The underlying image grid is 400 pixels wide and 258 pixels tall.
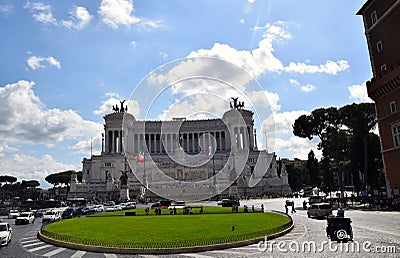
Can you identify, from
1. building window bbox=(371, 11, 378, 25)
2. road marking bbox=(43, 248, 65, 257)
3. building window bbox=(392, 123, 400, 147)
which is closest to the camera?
road marking bbox=(43, 248, 65, 257)

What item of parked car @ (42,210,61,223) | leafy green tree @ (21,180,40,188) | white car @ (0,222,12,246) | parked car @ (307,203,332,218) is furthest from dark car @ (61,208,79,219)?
leafy green tree @ (21,180,40,188)

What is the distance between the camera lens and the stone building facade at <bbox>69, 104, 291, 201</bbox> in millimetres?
77188

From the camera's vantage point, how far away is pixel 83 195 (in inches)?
3191

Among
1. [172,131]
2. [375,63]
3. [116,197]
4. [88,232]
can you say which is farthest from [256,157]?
[88,232]

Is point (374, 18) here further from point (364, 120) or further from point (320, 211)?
point (320, 211)

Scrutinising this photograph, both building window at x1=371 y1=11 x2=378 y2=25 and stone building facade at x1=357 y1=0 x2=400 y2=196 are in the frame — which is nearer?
stone building facade at x1=357 y1=0 x2=400 y2=196

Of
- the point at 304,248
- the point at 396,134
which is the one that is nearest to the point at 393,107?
the point at 396,134

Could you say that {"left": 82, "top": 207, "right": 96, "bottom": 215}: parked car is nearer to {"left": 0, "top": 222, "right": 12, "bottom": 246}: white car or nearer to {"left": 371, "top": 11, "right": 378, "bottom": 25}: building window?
{"left": 0, "top": 222, "right": 12, "bottom": 246}: white car

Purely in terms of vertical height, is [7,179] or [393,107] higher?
[393,107]

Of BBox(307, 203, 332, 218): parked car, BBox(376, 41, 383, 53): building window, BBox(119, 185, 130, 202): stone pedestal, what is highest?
BBox(376, 41, 383, 53): building window

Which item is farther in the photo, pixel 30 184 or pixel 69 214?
pixel 30 184

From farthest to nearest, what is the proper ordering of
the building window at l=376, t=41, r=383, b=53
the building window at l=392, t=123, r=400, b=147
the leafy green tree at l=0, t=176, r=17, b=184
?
the leafy green tree at l=0, t=176, r=17, b=184 < the building window at l=376, t=41, r=383, b=53 < the building window at l=392, t=123, r=400, b=147

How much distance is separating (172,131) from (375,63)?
7944 cm

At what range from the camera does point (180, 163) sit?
93.1 metres
